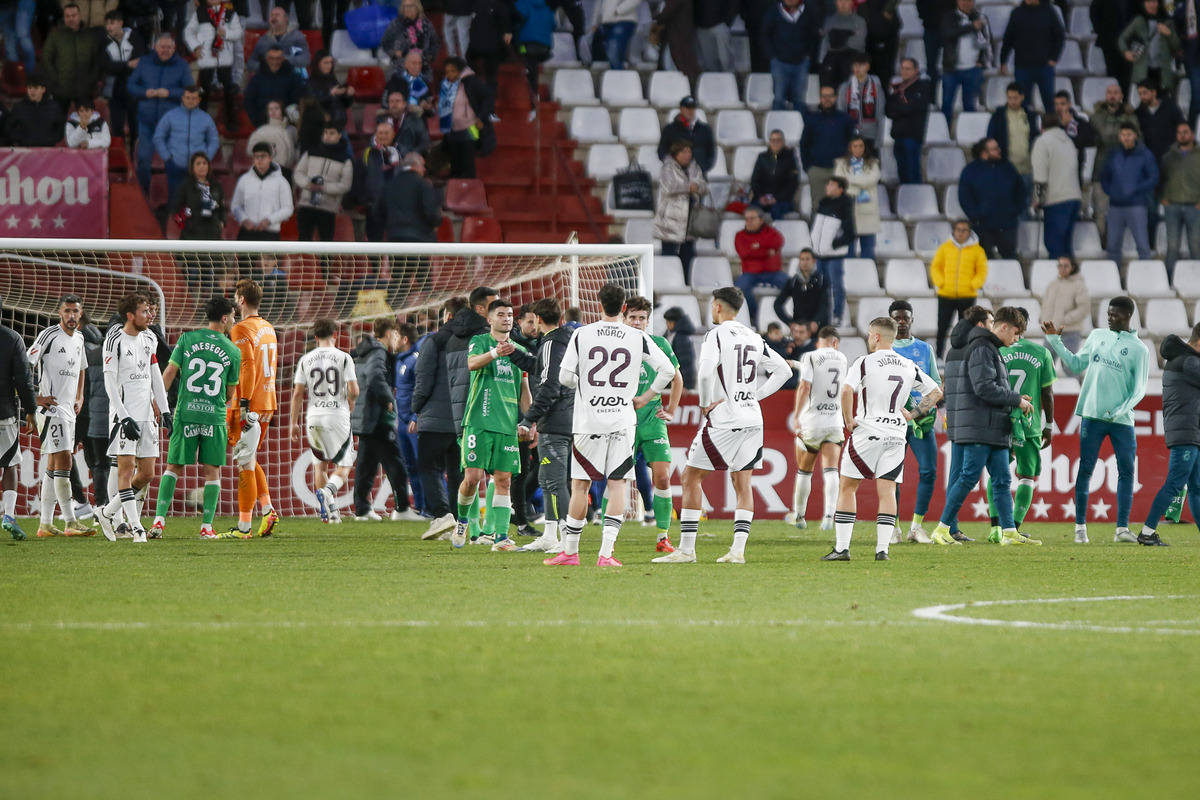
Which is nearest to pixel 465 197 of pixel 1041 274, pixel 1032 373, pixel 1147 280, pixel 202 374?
pixel 202 374

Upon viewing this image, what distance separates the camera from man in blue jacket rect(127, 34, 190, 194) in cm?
1972

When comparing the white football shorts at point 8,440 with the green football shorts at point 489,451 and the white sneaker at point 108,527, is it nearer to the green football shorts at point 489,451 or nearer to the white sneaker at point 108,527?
the white sneaker at point 108,527

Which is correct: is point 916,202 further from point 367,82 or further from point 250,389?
point 250,389

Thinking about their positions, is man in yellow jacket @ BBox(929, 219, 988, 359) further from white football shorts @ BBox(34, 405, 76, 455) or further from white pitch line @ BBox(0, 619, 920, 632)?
white pitch line @ BBox(0, 619, 920, 632)

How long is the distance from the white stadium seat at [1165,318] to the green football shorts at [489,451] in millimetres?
12561

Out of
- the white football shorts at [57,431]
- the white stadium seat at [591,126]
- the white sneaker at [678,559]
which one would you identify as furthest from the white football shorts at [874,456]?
the white stadium seat at [591,126]

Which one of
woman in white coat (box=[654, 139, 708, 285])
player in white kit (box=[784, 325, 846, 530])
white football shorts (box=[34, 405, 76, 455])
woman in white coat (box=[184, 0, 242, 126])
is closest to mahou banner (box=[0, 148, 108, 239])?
woman in white coat (box=[184, 0, 242, 126])

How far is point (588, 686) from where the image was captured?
217 inches

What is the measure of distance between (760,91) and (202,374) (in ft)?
41.6

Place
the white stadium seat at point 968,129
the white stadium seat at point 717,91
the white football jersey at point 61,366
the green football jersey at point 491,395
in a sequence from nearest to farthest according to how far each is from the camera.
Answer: the green football jersey at point 491,395, the white football jersey at point 61,366, the white stadium seat at point 717,91, the white stadium seat at point 968,129

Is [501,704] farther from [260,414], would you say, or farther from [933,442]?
[933,442]

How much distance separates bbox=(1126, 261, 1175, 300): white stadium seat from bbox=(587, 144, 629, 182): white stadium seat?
25.0 feet

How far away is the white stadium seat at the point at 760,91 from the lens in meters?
22.9

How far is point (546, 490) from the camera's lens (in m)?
11.9
